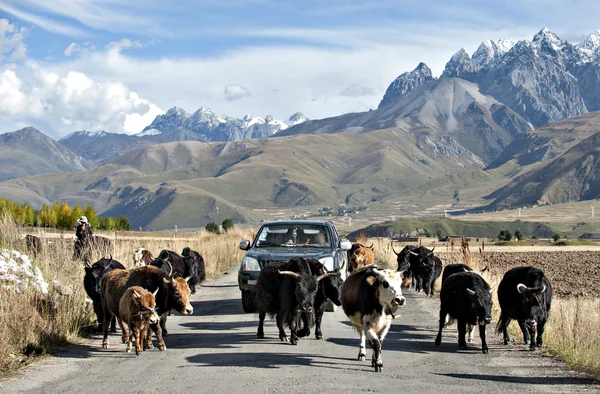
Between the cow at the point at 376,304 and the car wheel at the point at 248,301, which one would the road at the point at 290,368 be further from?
the car wheel at the point at 248,301

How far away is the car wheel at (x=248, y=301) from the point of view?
1725 cm

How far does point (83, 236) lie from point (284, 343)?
1012 centimetres

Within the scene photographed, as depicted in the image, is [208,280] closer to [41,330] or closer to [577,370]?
[41,330]

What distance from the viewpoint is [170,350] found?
12.9 meters

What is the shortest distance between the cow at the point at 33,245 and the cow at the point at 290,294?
606cm

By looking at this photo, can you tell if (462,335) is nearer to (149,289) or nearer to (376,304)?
(376,304)

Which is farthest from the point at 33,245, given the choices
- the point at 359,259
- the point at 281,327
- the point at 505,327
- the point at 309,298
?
the point at 505,327

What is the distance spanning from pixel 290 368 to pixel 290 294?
6.80ft

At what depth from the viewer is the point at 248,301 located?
17.6 meters

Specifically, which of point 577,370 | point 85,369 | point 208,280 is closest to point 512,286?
point 577,370

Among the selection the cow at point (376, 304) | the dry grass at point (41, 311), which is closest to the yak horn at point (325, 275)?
the cow at point (376, 304)

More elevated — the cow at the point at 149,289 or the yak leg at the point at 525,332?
the cow at the point at 149,289

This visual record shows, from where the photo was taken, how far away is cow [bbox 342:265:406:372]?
11086 mm

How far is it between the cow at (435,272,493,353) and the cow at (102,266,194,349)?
14.8 ft
